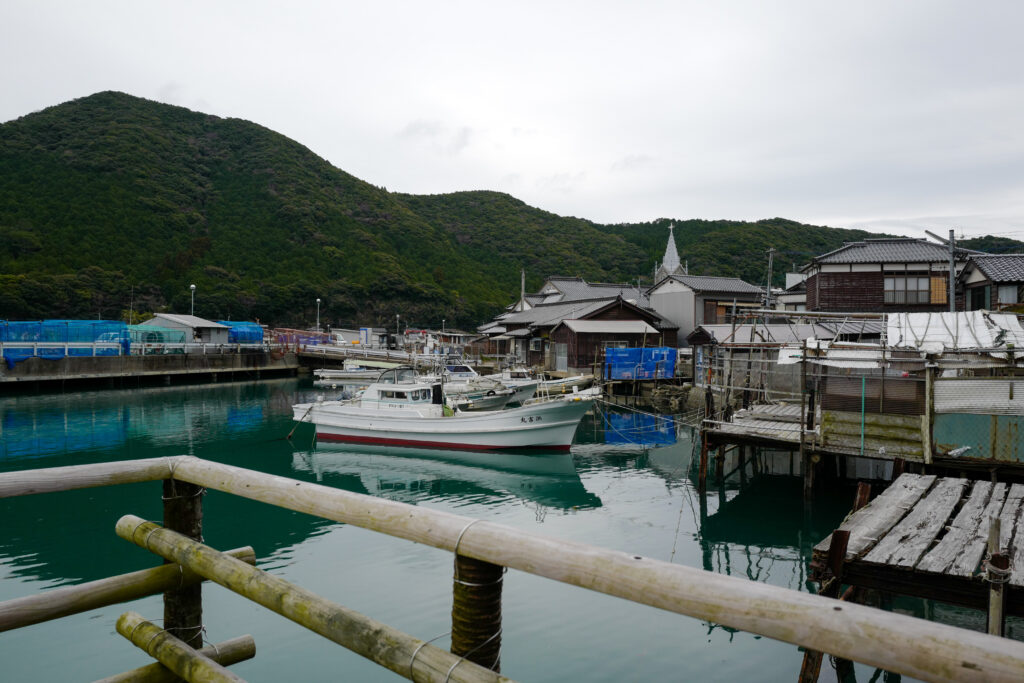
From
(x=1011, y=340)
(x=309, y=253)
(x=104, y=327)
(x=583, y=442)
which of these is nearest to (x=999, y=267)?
(x=1011, y=340)

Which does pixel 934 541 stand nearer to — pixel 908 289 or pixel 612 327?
pixel 908 289

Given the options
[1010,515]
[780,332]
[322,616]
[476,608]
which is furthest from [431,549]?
[780,332]

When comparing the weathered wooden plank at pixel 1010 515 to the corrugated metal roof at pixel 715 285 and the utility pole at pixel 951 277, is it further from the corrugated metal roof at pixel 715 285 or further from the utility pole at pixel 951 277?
the corrugated metal roof at pixel 715 285

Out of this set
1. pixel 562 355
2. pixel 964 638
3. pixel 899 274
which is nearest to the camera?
pixel 964 638

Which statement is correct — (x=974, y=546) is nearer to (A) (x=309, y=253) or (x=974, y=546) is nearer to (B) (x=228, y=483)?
(B) (x=228, y=483)

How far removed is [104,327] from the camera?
45625mm

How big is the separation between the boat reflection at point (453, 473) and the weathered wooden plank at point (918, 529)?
8.39 metres

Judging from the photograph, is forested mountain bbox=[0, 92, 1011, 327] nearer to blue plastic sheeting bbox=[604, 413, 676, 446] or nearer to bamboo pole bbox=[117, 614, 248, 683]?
blue plastic sheeting bbox=[604, 413, 676, 446]

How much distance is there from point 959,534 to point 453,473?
590 inches

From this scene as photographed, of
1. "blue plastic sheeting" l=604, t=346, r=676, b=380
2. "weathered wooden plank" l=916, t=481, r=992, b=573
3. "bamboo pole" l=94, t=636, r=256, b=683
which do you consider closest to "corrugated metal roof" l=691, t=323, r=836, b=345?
"blue plastic sheeting" l=604, t=346, r=676, b=380

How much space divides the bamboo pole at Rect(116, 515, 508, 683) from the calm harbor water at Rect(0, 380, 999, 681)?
5629 mm

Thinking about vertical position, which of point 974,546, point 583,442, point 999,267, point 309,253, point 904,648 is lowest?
point 583,442

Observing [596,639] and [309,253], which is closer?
[596,639]

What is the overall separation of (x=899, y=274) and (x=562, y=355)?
2058 centimetres
